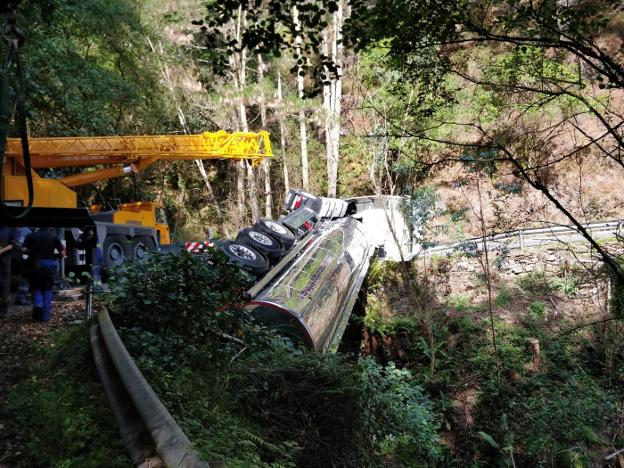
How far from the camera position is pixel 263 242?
1027cm

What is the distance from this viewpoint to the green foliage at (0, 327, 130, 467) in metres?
3.11

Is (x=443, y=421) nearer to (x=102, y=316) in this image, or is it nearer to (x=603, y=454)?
(x=603, y=454)

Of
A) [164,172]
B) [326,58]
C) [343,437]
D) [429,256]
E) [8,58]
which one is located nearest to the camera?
[8,58]

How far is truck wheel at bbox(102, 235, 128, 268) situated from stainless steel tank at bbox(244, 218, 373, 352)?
17.7 ft

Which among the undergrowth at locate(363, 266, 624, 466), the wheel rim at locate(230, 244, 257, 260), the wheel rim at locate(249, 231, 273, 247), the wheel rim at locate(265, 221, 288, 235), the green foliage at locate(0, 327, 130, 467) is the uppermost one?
the wheel rim at locate(265, 221, 288, 235)

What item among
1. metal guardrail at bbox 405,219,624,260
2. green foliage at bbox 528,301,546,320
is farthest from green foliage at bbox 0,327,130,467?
metal guardrail at bbox 405,219,624,260

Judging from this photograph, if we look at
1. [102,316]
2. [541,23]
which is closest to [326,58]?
[541,23]

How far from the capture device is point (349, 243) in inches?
462

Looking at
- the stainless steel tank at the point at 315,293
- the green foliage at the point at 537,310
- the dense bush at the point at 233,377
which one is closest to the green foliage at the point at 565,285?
the green foliage at the point at 537,310

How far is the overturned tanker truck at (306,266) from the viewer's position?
21.6 feet

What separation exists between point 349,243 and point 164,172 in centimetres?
2102

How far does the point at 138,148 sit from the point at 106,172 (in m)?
1.12

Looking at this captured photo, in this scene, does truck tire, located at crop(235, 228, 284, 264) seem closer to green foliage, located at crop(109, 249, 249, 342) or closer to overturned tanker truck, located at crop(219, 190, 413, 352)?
overturned tanker truck, located at crop(219, 190, 413, 352)

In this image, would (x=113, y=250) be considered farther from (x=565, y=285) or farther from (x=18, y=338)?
(x=565, y=285)
